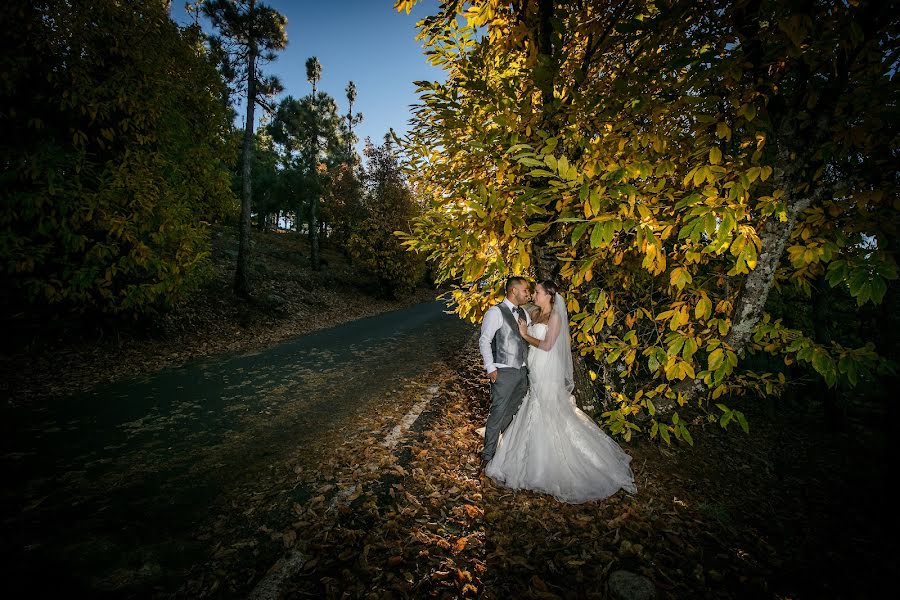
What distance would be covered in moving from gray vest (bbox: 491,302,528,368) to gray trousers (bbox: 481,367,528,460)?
12cm

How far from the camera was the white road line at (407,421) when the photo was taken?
4.56m

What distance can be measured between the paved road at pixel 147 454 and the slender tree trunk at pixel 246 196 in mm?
6151

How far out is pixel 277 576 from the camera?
99.0 inches

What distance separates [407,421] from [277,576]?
108 inches

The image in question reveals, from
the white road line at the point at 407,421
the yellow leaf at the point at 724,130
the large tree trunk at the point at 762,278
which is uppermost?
the yellow leaf at the point at 724,130

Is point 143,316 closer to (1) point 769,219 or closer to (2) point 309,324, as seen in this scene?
(2) point 309,324

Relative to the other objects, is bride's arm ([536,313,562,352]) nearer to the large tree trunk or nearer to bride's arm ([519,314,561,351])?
bride's arm ([519,314,561,351])

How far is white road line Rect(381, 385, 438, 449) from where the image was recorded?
180 inches

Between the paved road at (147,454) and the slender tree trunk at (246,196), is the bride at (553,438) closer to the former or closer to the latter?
the paved road at (147,454)

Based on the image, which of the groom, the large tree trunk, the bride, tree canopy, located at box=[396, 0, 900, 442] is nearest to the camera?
tree canopy, located at box=[396, 0, 900, 442]

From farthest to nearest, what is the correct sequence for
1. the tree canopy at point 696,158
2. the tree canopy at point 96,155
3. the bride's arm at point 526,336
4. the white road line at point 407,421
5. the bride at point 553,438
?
the tree canopy at point 96,155
the white road line at point 407,421
the bride's arm at point 526,336
the bride at point 553,438
the tree canopy at point 696,158

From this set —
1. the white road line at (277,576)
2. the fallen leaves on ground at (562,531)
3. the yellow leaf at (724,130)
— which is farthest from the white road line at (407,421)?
the yellow leaf at (724,130)

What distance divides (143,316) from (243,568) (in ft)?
27.1

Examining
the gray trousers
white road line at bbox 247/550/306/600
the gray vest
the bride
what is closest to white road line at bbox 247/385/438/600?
white road line at bbox 247/550/306/600
